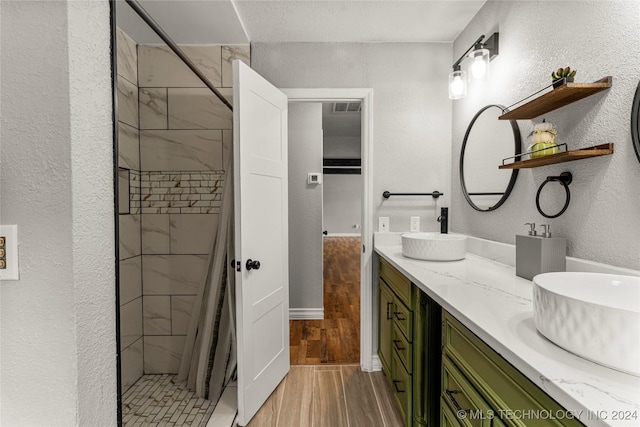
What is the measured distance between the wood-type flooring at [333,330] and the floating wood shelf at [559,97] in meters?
1.97

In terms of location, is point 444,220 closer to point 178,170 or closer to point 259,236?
point 259,236

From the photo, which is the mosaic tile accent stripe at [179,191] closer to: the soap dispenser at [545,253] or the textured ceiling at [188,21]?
the textured ceiling at [188,21]

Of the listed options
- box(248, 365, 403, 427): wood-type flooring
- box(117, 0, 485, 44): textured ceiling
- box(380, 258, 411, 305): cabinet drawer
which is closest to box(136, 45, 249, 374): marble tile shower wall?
box(117, 0, 485, 44): textured ceiling

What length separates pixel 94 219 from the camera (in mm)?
740

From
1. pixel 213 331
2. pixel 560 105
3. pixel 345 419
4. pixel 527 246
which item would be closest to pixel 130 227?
pixel 213 331

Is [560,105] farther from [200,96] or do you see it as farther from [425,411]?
[200,96]

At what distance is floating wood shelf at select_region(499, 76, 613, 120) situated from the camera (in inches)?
42.7

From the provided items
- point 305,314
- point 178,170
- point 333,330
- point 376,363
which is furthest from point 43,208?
point 305,314

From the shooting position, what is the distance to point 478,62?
5.49 feet

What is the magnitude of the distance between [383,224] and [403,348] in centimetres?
92

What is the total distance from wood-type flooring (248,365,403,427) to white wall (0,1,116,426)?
1322mm

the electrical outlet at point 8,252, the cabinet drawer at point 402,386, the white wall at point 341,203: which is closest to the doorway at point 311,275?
the cabinet drawer at point 402,386

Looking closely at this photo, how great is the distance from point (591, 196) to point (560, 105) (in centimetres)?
39

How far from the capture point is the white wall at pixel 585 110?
1022mm
